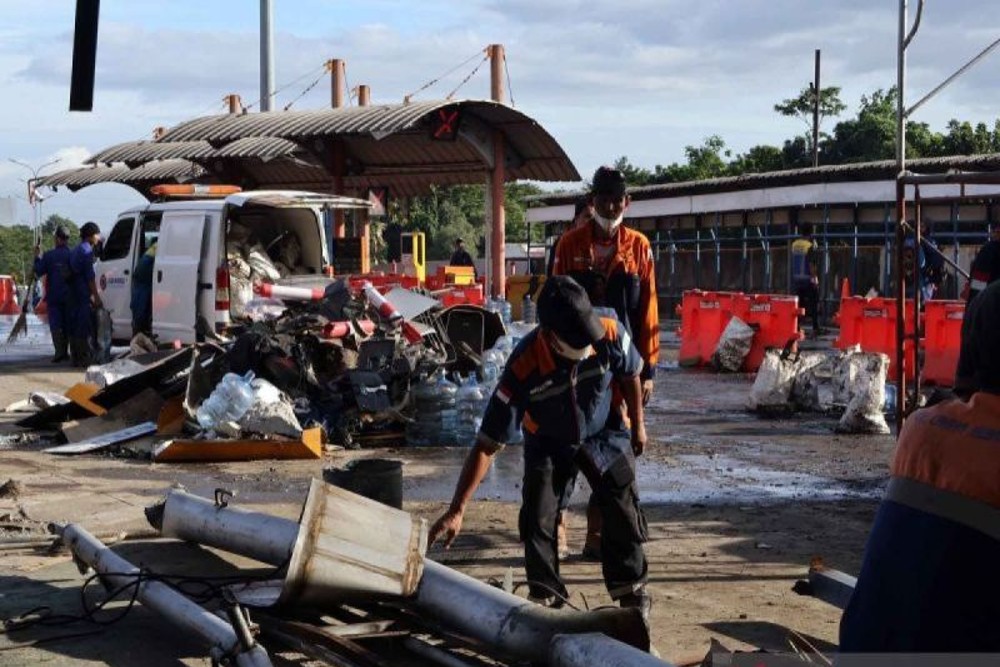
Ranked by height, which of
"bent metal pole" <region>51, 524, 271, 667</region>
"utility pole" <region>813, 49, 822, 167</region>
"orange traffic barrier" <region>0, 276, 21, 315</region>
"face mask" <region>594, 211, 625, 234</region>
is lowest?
"bent metal pole" <region>51, 524, 271, 667</region>

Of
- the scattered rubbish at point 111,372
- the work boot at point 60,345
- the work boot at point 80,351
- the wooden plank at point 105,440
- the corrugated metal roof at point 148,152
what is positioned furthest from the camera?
the corrugated metal roof at point 148,152

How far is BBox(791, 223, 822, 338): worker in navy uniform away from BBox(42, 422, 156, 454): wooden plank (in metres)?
17.6

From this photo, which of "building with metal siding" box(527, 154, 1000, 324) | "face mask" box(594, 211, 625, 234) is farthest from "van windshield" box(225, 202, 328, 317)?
"building with metal siding" box(527, 154, 1000, 324)

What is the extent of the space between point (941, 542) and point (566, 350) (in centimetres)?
327

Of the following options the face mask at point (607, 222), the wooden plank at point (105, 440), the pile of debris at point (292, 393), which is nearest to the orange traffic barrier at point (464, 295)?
the pile of debris at point (292, 393)

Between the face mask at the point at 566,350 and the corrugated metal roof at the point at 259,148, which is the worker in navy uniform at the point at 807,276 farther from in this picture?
the face mask at the point at 566,350

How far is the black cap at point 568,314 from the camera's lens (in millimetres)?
5609

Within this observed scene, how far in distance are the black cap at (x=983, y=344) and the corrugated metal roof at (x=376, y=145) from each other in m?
19.8

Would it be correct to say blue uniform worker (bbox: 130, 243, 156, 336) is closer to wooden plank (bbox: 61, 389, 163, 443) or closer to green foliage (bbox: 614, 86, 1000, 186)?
wooden plank (bbox: 61, 389, 163, 443)

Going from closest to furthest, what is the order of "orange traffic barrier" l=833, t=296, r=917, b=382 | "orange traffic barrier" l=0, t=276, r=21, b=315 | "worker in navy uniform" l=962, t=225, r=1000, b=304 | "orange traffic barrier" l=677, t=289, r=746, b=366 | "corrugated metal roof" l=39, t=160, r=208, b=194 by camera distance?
"worker in navy uniform" l=962, t=225, r=1000, b=304
"orange traffic barrier" l=833, t=296, r=917, b=382
"orange traffic barrier" l=677, t=289, r=746, b=366
"corrugated metal roof" l=39, t=160, r=208, b=194
"orange traffic barrier" l=0, t=276, r=21, b=315

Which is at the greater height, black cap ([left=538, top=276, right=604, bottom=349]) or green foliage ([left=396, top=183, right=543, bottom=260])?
green foliage ([left=396, top=183, right=543, bottom=260])

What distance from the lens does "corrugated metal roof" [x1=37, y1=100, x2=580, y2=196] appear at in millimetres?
23406

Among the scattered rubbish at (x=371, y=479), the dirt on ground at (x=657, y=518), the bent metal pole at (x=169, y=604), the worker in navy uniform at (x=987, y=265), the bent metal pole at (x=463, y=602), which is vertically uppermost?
the worker in navy uniform at (x=987, y=265)

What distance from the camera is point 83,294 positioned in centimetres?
1919
